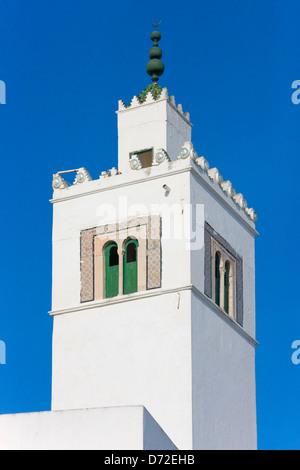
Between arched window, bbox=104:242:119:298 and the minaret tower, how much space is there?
0.08ft

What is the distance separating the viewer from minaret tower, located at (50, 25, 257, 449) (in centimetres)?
2609

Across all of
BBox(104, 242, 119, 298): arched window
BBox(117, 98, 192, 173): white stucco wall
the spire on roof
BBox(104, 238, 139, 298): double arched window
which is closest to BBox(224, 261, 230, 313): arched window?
BBox(104, 238, 139, 298): double arched window

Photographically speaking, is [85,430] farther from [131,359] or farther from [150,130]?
[150,130]

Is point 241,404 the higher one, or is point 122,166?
point 122,166

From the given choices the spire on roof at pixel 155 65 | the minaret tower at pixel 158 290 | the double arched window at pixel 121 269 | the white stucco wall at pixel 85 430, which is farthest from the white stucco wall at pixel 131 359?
the spire on roof at pixel 155 65

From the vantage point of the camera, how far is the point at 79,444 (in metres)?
22.9

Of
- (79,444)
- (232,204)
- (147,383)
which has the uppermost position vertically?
(232,204)

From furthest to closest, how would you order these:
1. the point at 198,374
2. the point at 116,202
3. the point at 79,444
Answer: the point at 116,202 < the point at 198,374 < the point at 79,444

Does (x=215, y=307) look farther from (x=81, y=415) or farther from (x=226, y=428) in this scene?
(x=81, y=415)

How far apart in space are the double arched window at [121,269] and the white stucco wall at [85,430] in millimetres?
4276

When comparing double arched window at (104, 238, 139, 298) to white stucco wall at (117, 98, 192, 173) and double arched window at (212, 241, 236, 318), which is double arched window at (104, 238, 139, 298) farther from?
white stucco wall at (117, 98, 192, 173)

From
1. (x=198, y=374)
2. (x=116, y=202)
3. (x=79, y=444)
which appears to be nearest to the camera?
(x=79, y=444)
